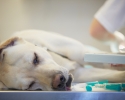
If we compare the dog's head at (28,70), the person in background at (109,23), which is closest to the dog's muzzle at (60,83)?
the dog's head at (28,70)

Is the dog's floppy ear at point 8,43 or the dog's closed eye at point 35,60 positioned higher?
the dog's floppy ear at point 8,43

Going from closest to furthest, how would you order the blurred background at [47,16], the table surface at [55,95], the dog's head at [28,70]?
the table surface at [55,95]
the dog's head at [28,70]
the blurred background at [47,16]

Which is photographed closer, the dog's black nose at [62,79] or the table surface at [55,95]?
the table surface at [55,95]

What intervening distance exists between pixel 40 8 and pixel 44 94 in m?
0.33

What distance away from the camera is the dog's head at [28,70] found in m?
0.58

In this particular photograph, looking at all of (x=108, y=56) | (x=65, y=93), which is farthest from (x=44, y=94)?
(x=108, y=56)

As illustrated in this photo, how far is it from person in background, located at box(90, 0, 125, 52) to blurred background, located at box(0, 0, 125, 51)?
0.05 metres

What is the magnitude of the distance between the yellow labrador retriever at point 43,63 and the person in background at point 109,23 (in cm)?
6

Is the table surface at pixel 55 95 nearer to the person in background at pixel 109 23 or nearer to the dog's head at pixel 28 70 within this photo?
the dog's head at pixel 28 70

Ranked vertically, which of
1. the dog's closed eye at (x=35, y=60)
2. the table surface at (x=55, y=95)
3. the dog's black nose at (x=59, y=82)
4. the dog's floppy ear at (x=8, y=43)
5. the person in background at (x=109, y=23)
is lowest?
the table surface at (x=55, y=95)

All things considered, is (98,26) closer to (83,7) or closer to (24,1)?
(83,7)

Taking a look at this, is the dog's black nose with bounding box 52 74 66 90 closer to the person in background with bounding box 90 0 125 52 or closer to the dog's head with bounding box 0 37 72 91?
the dog's head with bounding box 0 37 72 91

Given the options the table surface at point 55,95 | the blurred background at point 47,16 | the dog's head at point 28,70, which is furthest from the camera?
the blurred background at point 47,16

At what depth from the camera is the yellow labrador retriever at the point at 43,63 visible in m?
0.59
